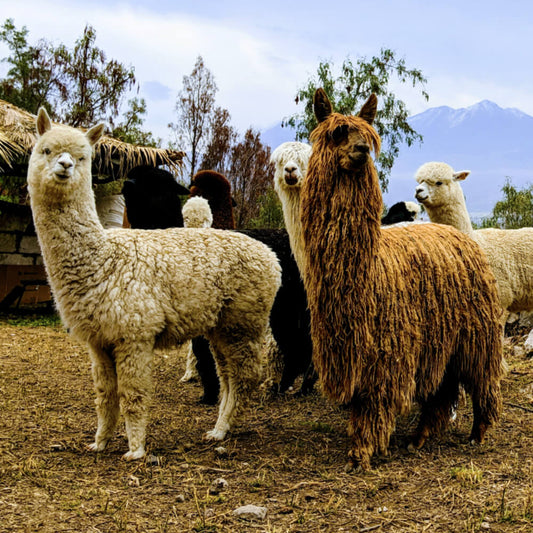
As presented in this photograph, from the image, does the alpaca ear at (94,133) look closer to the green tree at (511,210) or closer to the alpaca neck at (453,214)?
the alpaca neck at (453,214)

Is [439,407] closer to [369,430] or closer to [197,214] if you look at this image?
[369,430]

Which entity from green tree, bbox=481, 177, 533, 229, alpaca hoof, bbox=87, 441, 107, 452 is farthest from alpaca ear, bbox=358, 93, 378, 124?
green tree, bbox=481, 177, 533, 229

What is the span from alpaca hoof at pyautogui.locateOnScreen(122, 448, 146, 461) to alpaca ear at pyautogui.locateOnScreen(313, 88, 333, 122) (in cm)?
238

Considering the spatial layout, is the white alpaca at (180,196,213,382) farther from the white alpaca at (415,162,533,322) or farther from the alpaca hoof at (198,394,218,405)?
the white alpaca at (415,162,533,322)

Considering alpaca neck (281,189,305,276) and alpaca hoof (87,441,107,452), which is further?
alpaca neck (281,189,305,276)

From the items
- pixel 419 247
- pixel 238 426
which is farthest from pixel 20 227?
pixel 419 247

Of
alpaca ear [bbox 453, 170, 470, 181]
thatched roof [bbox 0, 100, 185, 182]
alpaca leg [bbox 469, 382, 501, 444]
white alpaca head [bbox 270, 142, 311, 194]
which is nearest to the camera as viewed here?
alpaca leg [bbox 469, 382, 501, 444]

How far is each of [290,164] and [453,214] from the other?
1.95m

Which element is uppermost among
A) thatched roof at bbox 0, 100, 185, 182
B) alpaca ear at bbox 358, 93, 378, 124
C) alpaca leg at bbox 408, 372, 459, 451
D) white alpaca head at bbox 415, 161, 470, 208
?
thatched roof at bbox 0, 100, 185, 182

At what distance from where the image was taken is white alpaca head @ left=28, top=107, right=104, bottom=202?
3744mm

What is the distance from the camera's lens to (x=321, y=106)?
3719mm

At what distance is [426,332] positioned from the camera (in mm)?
3879

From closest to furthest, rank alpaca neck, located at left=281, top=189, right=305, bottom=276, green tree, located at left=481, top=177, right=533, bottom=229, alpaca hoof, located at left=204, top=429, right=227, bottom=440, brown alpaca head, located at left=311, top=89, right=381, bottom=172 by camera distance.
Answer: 1. brown alpaca head, located at left=311, top=89, right=381, bottom=172
2. alpaca hoof, located at left=204, top=429, right=227, bottom=440
3. alpaca neck, located at left=281, top=189, right=305, bottom=276
4. green tree, located at left=481, top=177, right=533, bottom=229

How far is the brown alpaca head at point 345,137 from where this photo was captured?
3482 mm
